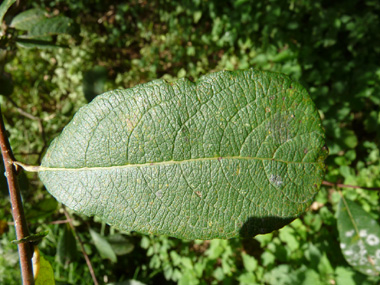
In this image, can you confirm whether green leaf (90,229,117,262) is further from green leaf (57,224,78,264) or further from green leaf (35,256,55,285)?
green leaf (35,256,55,285)

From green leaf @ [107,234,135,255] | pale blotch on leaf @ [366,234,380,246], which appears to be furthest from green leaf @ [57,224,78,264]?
pale blotch on leaf @ [366,234,380,246]

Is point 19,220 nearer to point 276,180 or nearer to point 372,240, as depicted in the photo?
point 276,180

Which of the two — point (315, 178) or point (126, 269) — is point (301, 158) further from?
Answer: point (126, 269)

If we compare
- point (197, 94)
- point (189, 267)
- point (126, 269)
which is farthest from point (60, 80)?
point (197, 94)

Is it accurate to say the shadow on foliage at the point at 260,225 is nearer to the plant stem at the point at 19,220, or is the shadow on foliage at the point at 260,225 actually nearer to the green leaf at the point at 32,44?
the plant stem at the point at 19,220

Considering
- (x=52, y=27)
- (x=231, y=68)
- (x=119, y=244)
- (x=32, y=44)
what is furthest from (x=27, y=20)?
(x=231, y=68)
